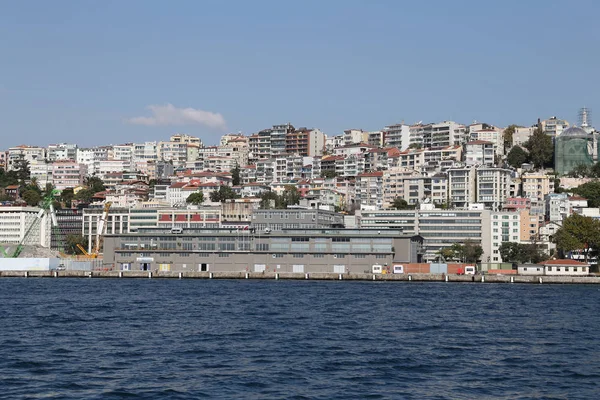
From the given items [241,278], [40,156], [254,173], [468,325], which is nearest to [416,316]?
[468,325]

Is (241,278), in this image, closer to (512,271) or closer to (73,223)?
(512,271)

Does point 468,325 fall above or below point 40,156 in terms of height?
below

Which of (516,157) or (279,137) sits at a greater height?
(279,137)

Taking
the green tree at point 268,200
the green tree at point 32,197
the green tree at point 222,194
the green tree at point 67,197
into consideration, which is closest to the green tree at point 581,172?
the green tree at point 268,200

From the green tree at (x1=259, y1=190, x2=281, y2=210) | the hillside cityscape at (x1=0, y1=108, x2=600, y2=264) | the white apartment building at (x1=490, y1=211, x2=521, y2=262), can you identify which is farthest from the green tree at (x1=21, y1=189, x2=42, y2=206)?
the white apartment building at (x1=490, y1=211, x2=521, y2=262)

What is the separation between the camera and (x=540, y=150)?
139 m

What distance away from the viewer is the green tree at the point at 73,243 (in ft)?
428

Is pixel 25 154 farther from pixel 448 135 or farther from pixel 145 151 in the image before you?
pixel 448 135

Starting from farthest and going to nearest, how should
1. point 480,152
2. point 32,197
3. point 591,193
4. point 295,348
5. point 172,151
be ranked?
point 172,151, point 32,197, point 480,152, point 591,193, point 295,348

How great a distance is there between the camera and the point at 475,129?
15162 centimetres

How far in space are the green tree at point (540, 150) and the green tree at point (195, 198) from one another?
166 feet

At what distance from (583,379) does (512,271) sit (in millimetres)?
65347

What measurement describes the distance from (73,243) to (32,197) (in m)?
26.1

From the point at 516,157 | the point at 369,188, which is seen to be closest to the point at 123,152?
the point at 369,188
